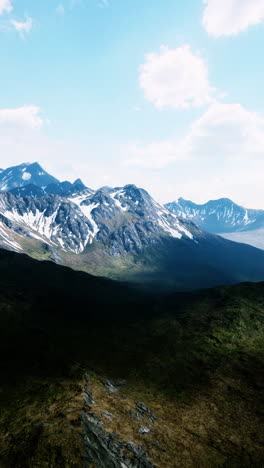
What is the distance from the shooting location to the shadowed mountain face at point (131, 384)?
3083 centimetres

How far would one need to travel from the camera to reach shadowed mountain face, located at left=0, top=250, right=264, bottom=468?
30828mm

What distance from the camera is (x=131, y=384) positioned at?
206 ft

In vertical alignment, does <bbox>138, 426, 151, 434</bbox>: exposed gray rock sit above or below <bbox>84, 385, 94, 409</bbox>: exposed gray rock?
below

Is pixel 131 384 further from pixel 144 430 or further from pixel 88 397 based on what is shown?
pixel 144 430

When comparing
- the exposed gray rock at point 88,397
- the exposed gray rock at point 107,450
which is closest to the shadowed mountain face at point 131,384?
the exposed gray rock at point 107,450

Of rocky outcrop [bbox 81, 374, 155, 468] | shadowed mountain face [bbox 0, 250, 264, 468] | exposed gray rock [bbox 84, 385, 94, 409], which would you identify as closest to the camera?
rocky outcrop [bbox 81, 374, 155, 468]

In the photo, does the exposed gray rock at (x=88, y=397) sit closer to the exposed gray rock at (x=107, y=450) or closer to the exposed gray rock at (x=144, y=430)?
the exposed gray rock at (x=107, y=450)

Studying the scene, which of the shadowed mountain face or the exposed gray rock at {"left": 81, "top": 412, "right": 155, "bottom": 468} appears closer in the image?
the exposed gray rock at {"left": 81, "top": 412, "right": 155, "bottom": 468}

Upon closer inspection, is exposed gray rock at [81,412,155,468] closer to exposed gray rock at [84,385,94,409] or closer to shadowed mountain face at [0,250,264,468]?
shadowed mountain face at [0,250,264,468]

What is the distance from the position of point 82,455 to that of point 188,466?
59.6ft

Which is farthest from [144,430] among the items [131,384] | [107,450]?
[131,384]

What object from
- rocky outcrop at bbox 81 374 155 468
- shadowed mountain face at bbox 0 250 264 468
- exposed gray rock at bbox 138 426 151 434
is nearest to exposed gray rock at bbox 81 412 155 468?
rocky outcrop at bbox 81 374 155 468

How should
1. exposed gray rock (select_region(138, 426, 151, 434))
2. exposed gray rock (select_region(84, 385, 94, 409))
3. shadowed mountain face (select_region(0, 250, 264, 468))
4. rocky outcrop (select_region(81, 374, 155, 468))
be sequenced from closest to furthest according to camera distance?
rocky outcrop (select_region(81, 374, 155, 468)) < shadowed mountain face (select_region(0, 250, 264, 468)) < exposed gray rock (select_region(138, 426, 151, 434)) < exposed gray rock (select_region(84, 385, 94, 409))

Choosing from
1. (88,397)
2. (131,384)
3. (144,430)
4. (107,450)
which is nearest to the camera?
(107,450)
